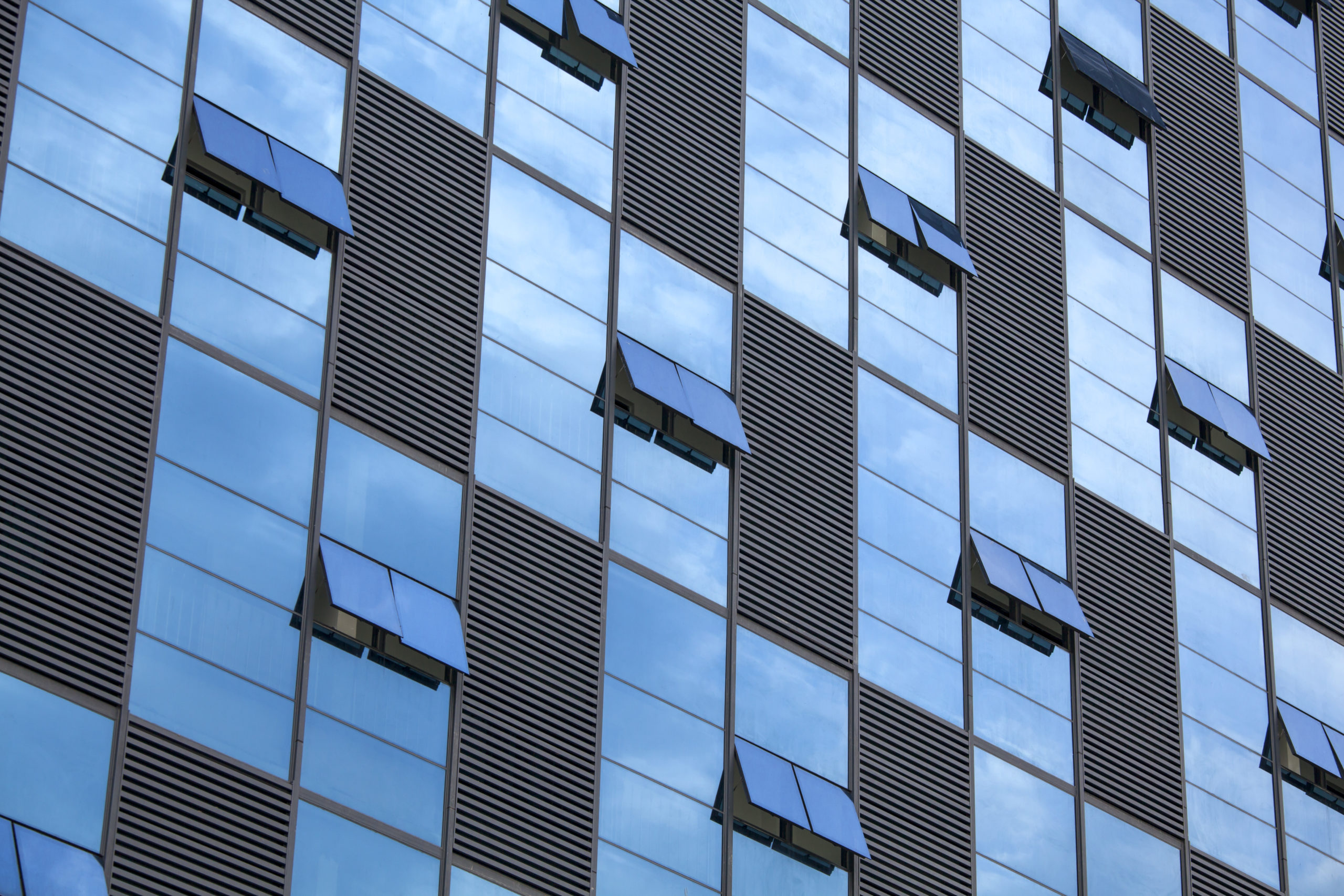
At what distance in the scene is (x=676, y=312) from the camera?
3406 cm

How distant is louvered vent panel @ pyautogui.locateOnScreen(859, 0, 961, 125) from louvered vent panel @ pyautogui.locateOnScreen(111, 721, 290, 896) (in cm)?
1817

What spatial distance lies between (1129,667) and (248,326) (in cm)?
1584

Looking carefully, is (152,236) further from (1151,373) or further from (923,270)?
(1151,373)

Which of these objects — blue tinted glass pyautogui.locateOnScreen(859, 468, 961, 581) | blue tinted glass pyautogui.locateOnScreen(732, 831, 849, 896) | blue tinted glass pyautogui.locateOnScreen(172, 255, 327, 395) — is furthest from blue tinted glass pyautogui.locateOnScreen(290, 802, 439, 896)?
blue tinted glass pyautogui.locateOnScreen(859, 468, 961, 581)

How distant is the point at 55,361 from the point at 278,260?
12.3 feet

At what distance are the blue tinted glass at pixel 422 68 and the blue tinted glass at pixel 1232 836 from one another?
15.6 metres

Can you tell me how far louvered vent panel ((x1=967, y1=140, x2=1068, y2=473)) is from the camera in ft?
125

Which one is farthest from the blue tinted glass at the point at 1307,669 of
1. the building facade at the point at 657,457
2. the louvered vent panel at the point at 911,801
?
the louvered vent panel at the point at 911,801

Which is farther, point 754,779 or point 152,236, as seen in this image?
point 754,779

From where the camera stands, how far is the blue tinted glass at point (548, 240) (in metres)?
32.4

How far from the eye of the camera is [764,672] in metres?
32.6

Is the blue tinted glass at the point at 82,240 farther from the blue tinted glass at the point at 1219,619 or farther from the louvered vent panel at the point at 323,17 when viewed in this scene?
the blue tinted glass at the point at 1219,619

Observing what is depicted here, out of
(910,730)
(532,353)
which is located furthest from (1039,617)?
(532,353)

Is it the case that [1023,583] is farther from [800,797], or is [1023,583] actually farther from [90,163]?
[90,163]
